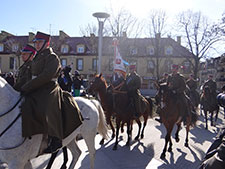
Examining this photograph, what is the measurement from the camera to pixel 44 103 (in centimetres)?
290

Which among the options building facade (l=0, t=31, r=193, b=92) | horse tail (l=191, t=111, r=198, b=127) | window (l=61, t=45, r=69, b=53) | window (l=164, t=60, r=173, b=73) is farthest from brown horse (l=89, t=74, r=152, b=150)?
window (l=61, t=45, r=69, b=53)

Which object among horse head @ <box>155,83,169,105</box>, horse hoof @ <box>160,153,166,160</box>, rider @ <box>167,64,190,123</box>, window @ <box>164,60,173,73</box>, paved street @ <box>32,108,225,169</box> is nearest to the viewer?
paved street @ <box>32,108,225,169</box>

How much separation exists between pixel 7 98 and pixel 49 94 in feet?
1.95

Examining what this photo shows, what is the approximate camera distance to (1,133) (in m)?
2.83

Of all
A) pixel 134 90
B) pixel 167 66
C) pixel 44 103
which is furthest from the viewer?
pixel 167 66

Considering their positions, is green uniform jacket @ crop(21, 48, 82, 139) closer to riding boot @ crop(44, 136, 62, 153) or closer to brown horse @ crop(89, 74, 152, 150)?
riding boot @ crop(44, 136, 62, 153)

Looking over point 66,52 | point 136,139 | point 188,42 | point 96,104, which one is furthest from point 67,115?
point 66,52

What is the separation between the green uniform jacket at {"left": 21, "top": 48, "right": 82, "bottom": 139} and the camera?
9.40 feet

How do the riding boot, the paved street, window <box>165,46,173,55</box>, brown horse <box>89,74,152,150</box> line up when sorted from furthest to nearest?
window <box>165,46,173,55</box>, brown horse <box>89,74,152,150</box>, the paved street, the riding boot

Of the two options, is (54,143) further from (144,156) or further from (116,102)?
(116,102)

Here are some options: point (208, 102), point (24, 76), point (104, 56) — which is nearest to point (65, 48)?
point (104, 56)

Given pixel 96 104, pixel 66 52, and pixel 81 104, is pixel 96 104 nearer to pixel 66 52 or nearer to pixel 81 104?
A: pixel 81 104

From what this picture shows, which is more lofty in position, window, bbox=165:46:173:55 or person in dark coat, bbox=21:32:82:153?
window, bbox=165:46:173:55

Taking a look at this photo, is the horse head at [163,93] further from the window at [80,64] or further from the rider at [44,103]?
the window at [80,64]
